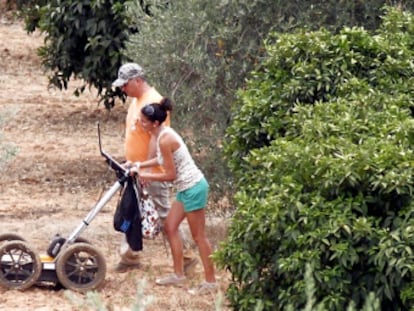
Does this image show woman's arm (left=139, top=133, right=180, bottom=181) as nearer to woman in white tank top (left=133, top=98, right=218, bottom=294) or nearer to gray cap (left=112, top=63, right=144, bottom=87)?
woman in white tank top (left=133, top=98, right=218, bottom=294)

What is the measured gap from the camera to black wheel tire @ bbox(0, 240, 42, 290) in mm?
8148

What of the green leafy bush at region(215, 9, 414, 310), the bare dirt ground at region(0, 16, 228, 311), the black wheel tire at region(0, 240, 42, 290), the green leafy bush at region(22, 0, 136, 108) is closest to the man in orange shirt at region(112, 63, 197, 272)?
the bare dirt ground at region(0, 16, 228, 311)

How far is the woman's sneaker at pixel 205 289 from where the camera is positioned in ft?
27.6

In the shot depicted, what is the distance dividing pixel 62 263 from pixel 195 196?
1049 millimetres

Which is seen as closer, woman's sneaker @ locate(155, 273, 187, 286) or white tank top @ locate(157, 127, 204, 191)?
white tank top @ locate(157, 127, 204, 191)

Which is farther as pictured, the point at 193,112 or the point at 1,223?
the point at 1,223

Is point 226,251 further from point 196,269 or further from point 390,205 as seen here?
point 196,269

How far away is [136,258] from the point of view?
9094 mm

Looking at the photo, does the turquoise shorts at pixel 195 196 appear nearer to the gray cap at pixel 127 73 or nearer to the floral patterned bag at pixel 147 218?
the floral patterned bag at pixel 147 218

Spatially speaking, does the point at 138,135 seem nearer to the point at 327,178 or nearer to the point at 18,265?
the point at 18,265

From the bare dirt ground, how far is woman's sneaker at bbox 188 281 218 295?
6cm

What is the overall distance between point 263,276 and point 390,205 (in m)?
0.82

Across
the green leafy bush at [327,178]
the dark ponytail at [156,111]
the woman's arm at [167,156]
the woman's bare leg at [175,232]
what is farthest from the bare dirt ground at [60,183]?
the dark ponytail at [156,111]

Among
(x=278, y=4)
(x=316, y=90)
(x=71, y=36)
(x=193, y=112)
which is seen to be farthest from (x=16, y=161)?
(x=316, y=90)
